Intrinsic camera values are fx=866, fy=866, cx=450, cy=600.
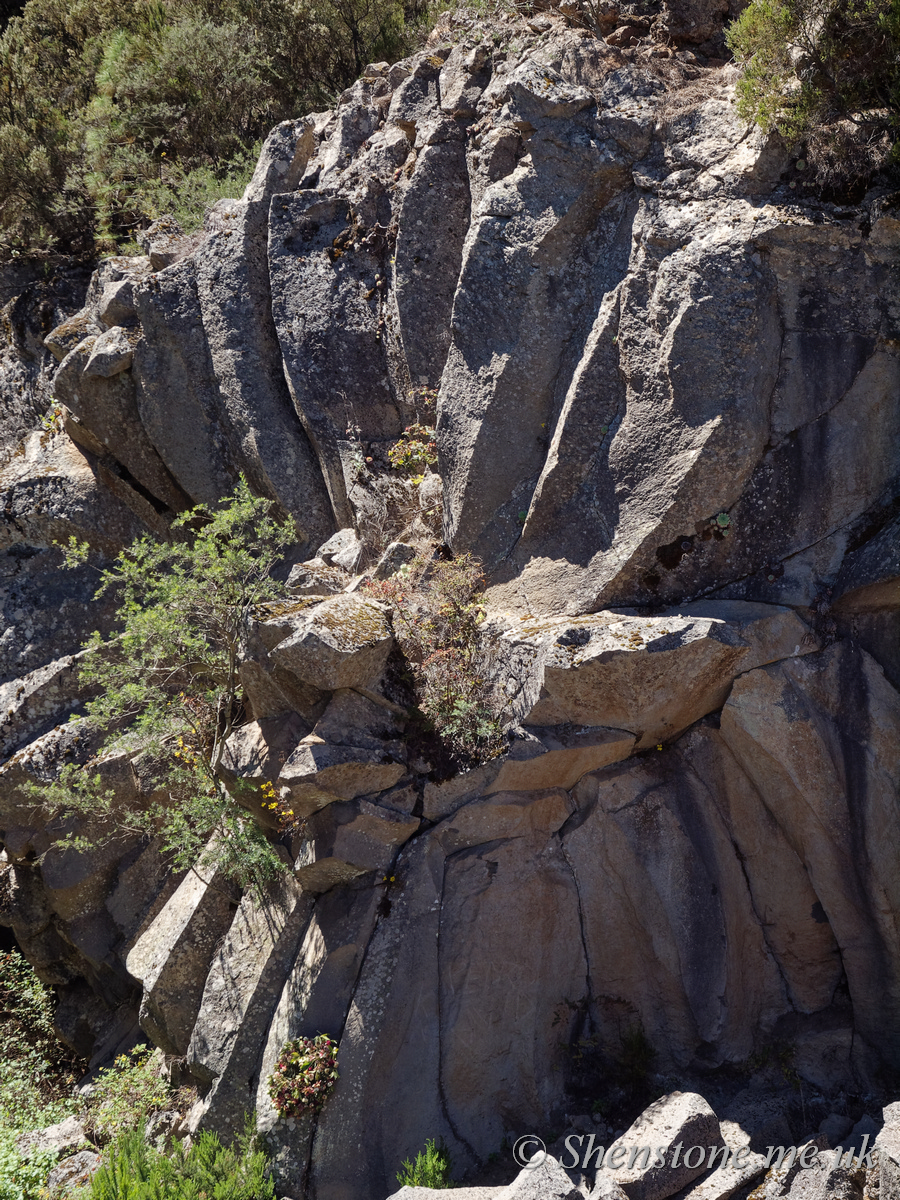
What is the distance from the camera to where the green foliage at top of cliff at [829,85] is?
294 inches

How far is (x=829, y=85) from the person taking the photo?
7.64 m

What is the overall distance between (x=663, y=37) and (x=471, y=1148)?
11.3 m

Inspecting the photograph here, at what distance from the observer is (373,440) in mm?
10438

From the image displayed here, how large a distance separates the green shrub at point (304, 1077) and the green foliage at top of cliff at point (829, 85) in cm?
898

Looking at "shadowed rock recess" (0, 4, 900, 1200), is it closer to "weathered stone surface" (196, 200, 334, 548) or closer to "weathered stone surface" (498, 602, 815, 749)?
"weathered stone surface" (498, 602, 815, 749)

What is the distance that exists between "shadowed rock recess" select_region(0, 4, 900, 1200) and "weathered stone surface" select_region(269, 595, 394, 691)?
0.12 ft

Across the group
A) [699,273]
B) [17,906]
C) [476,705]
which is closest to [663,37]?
[699,273]

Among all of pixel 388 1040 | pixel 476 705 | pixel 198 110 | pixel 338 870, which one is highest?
pixel 198 110

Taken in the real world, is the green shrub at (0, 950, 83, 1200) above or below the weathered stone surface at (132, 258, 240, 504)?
below

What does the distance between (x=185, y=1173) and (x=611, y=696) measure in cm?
546

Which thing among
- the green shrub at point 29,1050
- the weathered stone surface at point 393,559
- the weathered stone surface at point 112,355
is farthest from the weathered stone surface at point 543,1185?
the weathered stone surface at point 112,355

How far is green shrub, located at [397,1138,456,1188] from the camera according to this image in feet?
23.4

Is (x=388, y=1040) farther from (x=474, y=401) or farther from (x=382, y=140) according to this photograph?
(x=382, y=140)

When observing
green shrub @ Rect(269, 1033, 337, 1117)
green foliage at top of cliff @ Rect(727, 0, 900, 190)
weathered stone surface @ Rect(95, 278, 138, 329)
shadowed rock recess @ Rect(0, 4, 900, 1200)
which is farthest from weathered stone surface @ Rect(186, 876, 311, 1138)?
green foliage at top of cliff @ Rect(727, 0, 900, 190)
